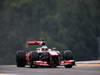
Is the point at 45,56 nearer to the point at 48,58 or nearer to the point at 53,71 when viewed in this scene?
the point at 48,58

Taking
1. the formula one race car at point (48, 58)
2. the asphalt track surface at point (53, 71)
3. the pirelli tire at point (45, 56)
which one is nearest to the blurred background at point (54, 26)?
the formula one race car at point (48, 58)

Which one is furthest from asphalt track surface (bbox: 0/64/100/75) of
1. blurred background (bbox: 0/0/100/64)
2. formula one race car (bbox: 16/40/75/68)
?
blurred background (bbox: 0/0/100/64)

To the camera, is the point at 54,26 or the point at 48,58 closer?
the point at 48,58

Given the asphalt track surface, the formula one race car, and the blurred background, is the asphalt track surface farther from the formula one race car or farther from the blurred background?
the blurred background

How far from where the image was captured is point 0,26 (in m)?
102

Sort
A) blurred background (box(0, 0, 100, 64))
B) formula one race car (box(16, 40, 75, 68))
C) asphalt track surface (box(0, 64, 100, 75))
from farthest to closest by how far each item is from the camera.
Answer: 1. blurred background (box(0, 0, 100, 64))
2. formula one race car (box(16, 40, 75, 68))
3. asphalt track surface (box(0, 64, 100, 75))

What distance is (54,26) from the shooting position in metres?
100

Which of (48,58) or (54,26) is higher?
(54,26)

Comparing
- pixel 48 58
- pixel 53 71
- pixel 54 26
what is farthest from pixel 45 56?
pixel 54 26

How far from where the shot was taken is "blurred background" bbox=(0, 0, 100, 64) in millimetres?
93312

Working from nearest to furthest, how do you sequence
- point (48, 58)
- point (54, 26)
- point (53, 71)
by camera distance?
point (53, 71) → point (48, 58) → point (54, 26)

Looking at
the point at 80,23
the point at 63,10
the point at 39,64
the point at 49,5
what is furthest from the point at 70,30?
the point at 39,64

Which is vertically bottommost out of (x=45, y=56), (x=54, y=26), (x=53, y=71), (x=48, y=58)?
(x=53, y=71)

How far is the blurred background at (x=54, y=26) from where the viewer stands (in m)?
93.3
